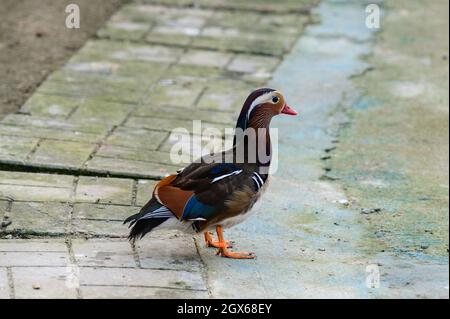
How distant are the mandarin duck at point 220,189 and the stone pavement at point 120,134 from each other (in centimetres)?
21

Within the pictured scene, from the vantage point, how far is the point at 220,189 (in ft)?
16.6

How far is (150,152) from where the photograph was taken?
269 inches

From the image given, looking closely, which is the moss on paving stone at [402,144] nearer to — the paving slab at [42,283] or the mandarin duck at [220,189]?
the mandarin duck at [220,189]

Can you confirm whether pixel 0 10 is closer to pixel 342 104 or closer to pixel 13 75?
pixel 13 75

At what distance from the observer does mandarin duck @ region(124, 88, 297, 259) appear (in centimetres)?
495

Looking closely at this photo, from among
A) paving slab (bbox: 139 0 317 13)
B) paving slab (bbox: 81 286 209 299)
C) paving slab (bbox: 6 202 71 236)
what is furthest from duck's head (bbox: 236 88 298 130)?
paving slab (bbox: 139 0 317 13)

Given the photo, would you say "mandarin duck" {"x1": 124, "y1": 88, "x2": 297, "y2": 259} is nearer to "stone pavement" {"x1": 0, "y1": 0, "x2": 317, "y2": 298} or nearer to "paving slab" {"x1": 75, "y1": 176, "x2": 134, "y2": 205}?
"stone pavement" {"x1": 0, "y1": 0, "x2": 317, "y2": 298}

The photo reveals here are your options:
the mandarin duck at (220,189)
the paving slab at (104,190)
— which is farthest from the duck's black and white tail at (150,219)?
the paving slab at (104,190)

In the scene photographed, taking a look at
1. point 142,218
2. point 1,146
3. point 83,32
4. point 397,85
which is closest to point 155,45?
point 83,32

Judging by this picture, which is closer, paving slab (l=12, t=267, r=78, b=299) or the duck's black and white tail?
paving slab (l=12, t=267, r=78, b=299)

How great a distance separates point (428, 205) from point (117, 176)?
2037mm

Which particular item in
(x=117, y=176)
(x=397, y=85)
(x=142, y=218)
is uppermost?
(x=142, y=218)

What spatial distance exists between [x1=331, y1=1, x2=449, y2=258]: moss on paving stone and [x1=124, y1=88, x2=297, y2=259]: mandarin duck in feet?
3.11
